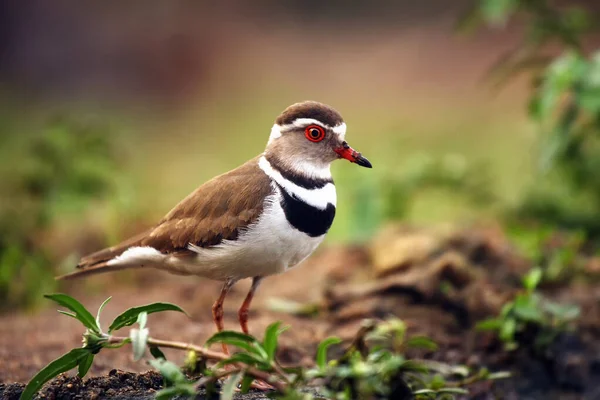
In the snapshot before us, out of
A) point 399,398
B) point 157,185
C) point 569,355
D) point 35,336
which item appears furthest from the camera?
point 157,185

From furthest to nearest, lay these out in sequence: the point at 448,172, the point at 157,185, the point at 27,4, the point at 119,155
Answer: the point at 27,4 → the point at 157,185 → the point at 119,155 → the point at 448,172

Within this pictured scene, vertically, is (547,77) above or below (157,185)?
above

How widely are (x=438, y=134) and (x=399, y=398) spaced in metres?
7.59

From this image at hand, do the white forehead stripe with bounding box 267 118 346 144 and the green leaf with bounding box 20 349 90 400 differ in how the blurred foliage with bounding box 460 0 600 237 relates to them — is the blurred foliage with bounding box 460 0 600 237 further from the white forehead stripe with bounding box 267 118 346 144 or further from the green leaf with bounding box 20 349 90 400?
the green leaf with bounding box 20 349 90 400

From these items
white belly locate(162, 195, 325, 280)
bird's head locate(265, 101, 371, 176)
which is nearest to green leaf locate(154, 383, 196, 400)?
white belly locate(162, 195, 325, 280)

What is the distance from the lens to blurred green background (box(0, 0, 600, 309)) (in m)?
6.25

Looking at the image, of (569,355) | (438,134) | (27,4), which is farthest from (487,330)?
(27,4)

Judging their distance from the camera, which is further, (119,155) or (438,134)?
(438,134)

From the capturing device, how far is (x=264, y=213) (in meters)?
3.57

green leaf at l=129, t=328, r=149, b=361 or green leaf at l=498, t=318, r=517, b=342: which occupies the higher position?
green leaf at l=129, t=328, r=149, b=361

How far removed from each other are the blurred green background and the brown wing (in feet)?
6.86

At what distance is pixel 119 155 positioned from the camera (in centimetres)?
729

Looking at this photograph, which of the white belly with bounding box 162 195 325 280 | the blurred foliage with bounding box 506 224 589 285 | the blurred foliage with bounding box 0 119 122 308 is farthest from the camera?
the blurred foliage with bounding box 0 119 122 308

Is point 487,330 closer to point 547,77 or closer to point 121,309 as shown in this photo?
point 547,77
